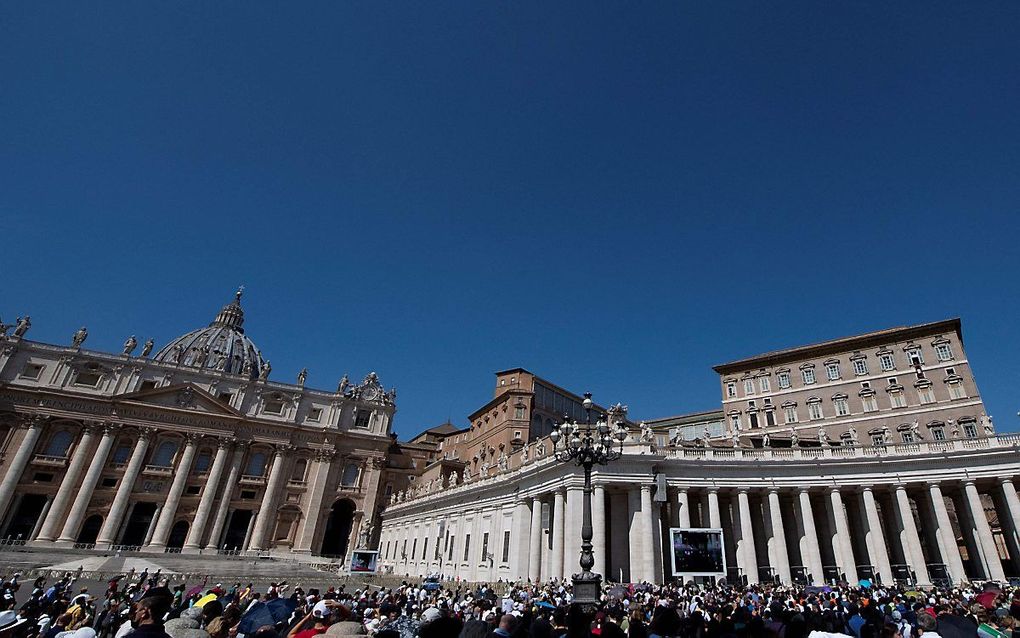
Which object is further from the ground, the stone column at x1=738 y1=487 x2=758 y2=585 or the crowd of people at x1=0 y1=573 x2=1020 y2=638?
the stone column at x1=738 y1=487 x2=758 y2=585

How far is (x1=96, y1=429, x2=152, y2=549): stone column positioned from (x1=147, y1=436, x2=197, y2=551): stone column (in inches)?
142

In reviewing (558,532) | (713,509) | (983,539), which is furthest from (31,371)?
(983,539)

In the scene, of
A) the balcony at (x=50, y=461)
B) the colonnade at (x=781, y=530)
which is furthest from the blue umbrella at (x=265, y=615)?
the balcony at (x=50, y=461)

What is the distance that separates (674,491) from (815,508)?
1077 centimetres

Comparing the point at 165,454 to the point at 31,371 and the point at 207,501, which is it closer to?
the point at 207,501

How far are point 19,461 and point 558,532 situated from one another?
61767mm

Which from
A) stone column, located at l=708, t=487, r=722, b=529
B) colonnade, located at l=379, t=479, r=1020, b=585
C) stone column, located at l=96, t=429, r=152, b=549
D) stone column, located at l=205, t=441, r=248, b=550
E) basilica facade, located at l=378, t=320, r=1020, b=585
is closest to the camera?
colonnade, located at l=379, t=479, r=1020, b=585

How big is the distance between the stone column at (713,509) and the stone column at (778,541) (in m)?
3.02

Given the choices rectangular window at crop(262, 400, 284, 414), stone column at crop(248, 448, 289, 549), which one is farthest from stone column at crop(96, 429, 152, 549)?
stone column at crop(248, 448, 289, 549)

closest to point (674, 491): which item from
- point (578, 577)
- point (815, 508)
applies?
point (815, 508)

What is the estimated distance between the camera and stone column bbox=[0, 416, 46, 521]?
5272 cm

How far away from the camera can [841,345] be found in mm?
47688

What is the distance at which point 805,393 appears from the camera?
48656 millimetres

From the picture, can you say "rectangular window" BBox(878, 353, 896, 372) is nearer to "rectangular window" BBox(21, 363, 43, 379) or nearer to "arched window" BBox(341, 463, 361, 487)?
"arched window" BBox(341, 463, 361, 487)
